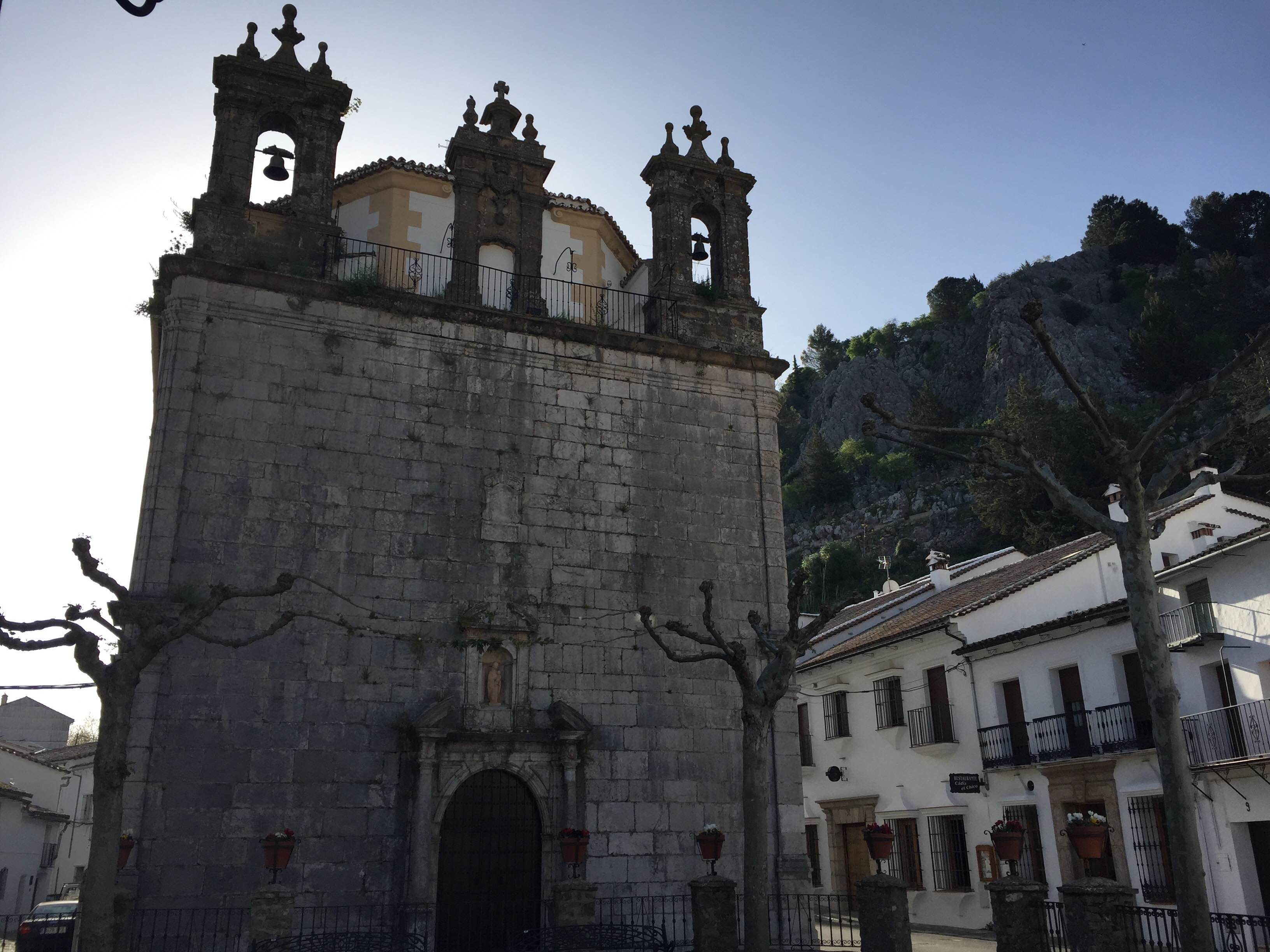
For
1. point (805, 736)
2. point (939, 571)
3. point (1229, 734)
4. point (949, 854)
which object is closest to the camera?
point (1229, 734)

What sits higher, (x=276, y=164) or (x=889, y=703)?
(x=276, y=164)

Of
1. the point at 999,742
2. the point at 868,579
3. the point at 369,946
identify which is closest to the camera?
the point at 369,946

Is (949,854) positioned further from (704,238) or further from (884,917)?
(704,238)

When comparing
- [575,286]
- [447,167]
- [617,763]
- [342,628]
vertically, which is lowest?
[617,763]

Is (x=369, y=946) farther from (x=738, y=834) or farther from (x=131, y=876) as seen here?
(x=738, y=834)

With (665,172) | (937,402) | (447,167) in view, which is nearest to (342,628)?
(447,167)

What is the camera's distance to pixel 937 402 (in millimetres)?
67938

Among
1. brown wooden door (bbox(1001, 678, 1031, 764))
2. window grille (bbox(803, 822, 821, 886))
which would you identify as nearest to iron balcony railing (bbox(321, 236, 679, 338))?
brown wooden door (bbox(1001, 678, 1031, 764))

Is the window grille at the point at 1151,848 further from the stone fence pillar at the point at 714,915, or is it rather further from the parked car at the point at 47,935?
the parked car at the point at 47,935

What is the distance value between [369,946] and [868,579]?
44402 millimetres

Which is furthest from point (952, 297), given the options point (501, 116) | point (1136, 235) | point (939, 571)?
point (501, 116)

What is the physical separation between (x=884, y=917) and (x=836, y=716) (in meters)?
15.1

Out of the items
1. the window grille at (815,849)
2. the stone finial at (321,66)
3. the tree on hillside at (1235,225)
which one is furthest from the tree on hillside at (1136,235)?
the stone finial at (321,66)

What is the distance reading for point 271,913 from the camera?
10.9 metres
